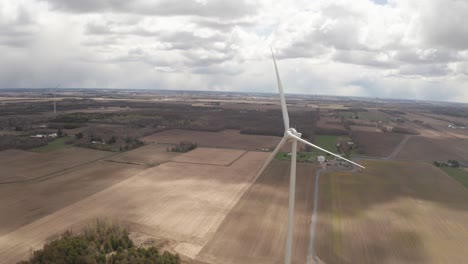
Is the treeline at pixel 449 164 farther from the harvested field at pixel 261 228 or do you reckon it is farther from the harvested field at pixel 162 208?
the harvested field at pixel 162 208

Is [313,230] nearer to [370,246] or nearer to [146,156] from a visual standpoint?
[370,246]

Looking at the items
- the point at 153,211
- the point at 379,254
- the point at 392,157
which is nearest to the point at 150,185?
the point at 153,211

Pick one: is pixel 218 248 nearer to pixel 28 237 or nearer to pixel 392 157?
pixel 28 237

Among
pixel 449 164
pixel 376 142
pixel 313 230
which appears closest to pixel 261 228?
pixel 313 230

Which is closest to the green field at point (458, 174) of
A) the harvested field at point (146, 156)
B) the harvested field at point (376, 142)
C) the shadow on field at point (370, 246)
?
the harvested field at point (376, 142)

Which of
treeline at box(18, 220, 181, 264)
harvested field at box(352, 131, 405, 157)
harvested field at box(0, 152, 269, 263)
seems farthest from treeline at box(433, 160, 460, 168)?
treeline at box(18, 220, 181, 264)

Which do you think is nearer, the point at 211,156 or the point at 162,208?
the point at 162,208

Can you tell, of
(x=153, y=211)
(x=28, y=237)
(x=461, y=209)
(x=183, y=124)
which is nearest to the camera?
(x=28, y=237)
